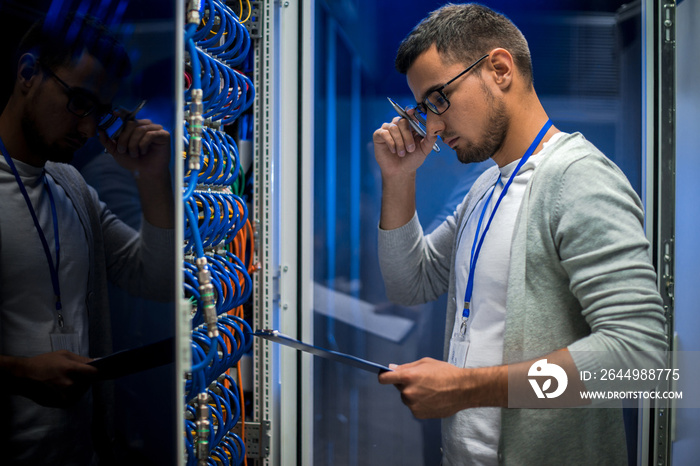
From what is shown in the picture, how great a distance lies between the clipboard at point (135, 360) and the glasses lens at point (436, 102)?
41.2 inches

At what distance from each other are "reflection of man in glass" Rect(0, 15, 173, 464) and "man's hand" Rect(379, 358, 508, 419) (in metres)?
0.64

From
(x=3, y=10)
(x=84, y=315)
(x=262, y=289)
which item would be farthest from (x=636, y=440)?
(x=3, y=10)

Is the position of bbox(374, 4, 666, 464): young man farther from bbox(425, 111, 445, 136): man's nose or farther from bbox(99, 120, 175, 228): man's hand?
bbox(99, 120, 175, 228): man's hand

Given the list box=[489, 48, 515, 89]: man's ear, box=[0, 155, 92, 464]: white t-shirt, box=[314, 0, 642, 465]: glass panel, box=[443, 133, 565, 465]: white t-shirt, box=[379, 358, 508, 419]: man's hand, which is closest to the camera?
box=[0, 155, 92, 464]: white t-shirt

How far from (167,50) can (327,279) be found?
1388 millimetres

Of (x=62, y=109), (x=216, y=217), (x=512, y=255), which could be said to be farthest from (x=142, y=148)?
(x=512, y=255)

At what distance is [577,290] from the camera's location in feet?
3.56

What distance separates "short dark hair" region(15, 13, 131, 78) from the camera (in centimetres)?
70

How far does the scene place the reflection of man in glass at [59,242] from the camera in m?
0.70

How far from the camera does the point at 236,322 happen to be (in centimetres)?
178

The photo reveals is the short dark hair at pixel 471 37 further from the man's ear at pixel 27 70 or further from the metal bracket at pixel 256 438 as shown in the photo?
the metal bracket at pixel 256 438

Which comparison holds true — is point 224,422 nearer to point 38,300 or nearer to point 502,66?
point 38,300

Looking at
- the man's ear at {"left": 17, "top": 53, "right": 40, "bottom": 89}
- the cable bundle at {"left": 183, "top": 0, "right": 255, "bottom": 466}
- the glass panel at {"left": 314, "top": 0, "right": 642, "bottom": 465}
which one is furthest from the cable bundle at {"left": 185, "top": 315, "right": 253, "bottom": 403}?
the man's ear at {"left": 17, "top": 53, "right": 40, "bottom": 89}

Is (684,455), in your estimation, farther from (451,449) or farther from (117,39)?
(117,39)
